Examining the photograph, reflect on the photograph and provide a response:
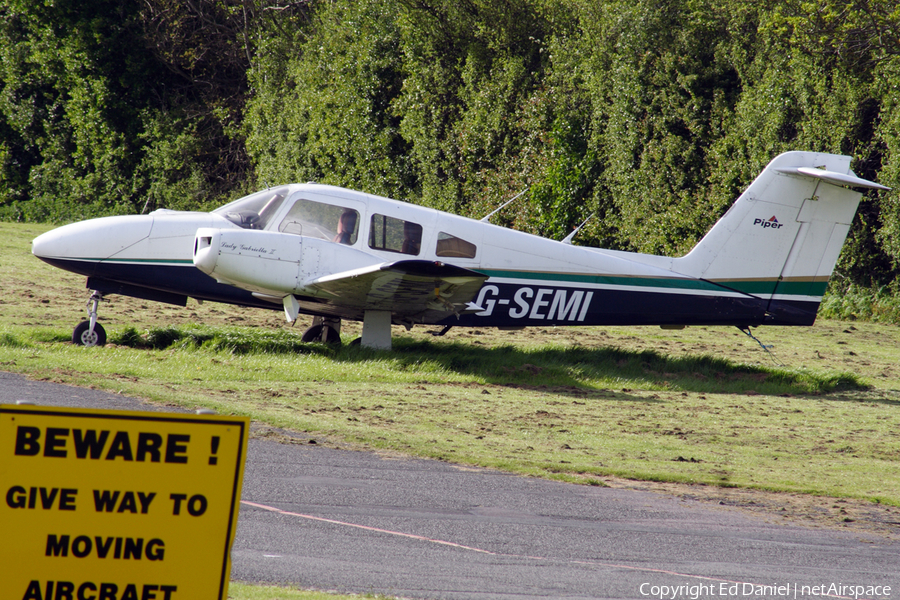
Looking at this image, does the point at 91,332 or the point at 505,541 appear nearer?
the point at 505,541

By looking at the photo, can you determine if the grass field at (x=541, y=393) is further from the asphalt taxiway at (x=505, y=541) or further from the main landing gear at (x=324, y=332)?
the asphalt taxiway at (x=505, y=541)

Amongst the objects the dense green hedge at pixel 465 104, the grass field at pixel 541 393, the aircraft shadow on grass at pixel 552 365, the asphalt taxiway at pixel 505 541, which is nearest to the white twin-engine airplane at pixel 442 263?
the aircraft shadow on grass at pixel 552 365

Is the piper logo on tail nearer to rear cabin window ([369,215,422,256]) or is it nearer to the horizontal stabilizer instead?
the horizontal stabilizer

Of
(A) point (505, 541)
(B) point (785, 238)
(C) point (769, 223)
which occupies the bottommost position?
(A) point (505, 541)

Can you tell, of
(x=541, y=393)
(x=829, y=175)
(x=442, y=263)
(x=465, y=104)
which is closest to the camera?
(x=442, y=263)

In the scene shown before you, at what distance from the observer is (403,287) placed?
10531 mm

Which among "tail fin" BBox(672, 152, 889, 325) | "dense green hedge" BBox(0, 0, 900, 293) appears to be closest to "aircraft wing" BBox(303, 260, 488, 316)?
"tail fin" BBox(672, 152, 889, 325)

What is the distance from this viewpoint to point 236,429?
2406 millimetres

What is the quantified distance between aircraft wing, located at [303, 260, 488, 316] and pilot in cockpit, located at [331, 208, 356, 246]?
601 millimetres

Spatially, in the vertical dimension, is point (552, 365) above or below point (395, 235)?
below

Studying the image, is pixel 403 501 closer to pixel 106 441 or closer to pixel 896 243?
A: pixel 106 441

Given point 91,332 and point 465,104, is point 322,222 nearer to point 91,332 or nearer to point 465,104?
point 91,332

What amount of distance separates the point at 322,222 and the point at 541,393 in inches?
151

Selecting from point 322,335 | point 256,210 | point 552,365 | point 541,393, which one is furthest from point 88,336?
point 552,365
